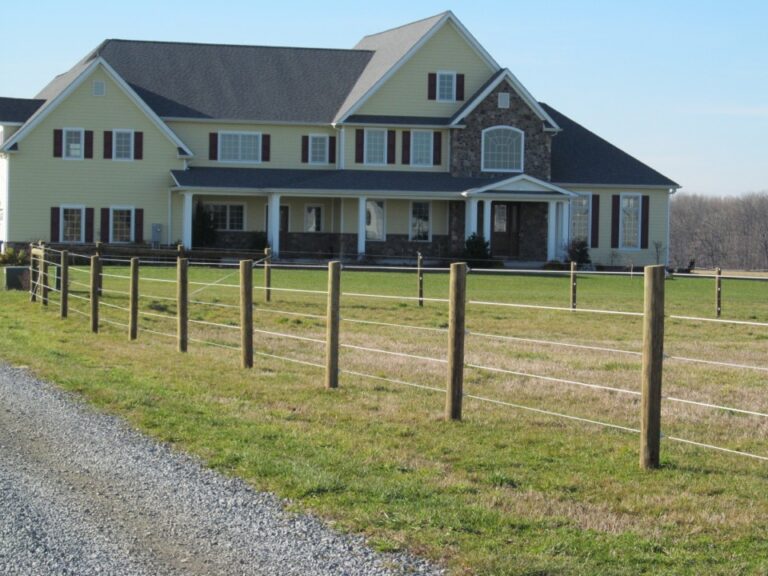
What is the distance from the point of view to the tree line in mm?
95381

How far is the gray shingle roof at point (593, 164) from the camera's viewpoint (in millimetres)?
50531

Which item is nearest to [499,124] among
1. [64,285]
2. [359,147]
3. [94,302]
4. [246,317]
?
[359,147]

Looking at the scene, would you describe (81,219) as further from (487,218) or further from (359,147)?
(487,218)

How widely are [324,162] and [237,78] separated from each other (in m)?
5.43

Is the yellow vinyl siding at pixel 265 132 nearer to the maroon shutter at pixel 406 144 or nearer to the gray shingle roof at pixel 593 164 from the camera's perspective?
the maroon shutter at pixel 406 144

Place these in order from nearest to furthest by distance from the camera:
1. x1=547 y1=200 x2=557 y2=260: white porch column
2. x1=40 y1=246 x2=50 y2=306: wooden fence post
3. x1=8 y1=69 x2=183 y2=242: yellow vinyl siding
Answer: x1=40 y1=246 x2=50 y2=306: wooden fence post → x1=8 y1=69 x2=183 y2=242: yellow vinyl siding → x1=547 y1=200 x2=557 y2=260: white porch column

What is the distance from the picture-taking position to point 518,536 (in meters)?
7.32

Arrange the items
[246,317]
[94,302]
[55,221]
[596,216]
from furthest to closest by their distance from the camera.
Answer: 1. [596,216]
2. [55,221]
3. [94,302]
4. [246,317]

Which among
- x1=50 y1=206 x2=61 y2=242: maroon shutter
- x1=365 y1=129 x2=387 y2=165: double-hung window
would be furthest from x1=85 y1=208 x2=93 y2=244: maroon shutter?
x1=365 y1=129 x2=387 y2=165: double-hung window

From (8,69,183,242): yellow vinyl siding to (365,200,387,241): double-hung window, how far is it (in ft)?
25.7

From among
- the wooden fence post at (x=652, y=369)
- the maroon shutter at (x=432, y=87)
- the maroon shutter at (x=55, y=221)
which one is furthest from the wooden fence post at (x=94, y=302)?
the maroon shutter at (x=432, y=87)

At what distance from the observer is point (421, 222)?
4909 centimetres

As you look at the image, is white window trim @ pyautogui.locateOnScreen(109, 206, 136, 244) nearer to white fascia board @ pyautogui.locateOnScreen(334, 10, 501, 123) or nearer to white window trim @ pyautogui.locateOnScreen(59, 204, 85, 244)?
white window trim @ pyautogui.locateOnScreen(59, 204, 85, 244)

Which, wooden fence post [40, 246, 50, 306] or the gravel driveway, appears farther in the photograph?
wooden fence post [40, 246, 50, 306]
